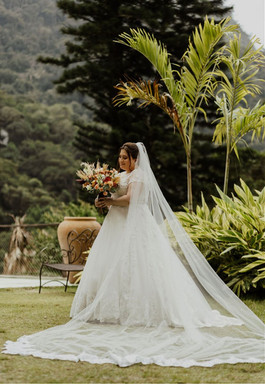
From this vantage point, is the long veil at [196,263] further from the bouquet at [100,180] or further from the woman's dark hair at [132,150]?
the bouquet at [100,180]

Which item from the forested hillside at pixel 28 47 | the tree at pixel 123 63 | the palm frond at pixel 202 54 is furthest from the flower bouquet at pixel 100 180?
the forested hillside at pixel 28 47

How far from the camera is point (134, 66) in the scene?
1633cm

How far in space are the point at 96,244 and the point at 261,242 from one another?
6.91 feet

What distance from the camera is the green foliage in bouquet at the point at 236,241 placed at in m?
5.61

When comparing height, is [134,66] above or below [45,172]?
above

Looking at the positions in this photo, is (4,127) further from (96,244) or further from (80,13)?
(96,244)

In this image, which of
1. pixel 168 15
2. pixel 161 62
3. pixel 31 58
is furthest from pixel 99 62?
pixel 31 58

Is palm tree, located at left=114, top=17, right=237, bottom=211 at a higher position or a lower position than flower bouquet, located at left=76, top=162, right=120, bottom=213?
higher

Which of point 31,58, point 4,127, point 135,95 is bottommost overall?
point 135,95

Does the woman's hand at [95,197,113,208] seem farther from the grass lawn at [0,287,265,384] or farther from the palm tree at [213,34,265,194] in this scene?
the palm tree at [213,34,265,194]

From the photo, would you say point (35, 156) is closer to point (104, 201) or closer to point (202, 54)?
point (202, 54)

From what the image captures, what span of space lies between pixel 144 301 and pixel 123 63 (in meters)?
12.9

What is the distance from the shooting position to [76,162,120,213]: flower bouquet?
4.29 m

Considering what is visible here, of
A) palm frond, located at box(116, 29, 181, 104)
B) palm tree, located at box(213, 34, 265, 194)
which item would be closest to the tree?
palm frond, located at box(116, 29, 181, 104)
